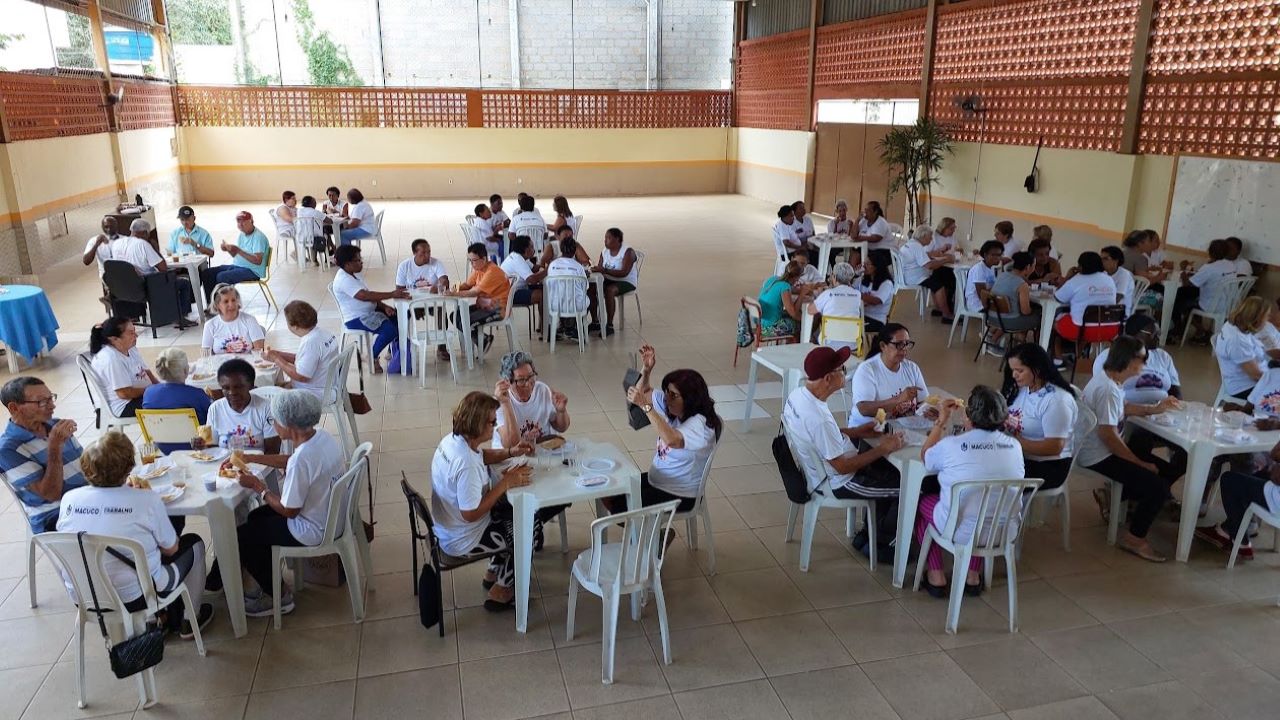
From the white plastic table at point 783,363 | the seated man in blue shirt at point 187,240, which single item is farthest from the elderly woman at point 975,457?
the seated man in blue shirt at point 187,240

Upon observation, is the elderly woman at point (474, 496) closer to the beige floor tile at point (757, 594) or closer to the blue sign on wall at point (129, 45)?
the beige floor tile at point (757, 594)

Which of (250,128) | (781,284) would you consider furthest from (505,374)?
(250,128)

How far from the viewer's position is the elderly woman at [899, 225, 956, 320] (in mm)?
9375

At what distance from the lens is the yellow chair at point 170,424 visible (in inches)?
180

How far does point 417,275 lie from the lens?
315 inches

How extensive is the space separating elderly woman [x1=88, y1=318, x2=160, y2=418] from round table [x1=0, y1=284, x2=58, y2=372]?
2960 millimetres

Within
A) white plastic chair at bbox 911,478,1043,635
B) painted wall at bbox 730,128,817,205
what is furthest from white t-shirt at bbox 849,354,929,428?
painted wall at bbox 730,128,817,205

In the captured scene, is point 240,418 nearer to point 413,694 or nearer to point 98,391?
point 98,391

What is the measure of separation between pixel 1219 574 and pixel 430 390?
576 centimetres

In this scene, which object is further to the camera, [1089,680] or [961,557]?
[961,557]

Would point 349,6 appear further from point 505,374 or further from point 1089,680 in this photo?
point 1089,680

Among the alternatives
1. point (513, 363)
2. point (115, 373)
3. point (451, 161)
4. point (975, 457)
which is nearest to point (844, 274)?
point (975, 457)

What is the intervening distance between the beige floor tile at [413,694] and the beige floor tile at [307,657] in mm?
150

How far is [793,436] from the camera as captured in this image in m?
4.37
